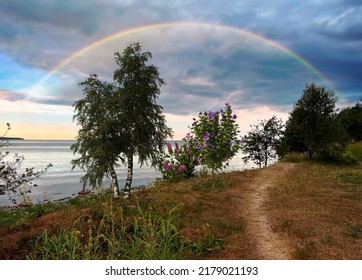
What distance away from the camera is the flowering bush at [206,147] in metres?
17.6

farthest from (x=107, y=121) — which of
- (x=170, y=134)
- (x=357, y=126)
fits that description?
(x=357, y=126)

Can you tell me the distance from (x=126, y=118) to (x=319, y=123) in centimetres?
1627

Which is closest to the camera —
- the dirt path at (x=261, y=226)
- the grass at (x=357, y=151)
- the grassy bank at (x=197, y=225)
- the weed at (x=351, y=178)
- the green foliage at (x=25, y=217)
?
the grassy bank at (x=197, y=225)

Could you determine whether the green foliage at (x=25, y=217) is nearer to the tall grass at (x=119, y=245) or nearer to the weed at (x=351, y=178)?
the tall grass at (x=119, y=245)

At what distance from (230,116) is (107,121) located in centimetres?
750

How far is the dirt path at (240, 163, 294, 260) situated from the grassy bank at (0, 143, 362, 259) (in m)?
0.05

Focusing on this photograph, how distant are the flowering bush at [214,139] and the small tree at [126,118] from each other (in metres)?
3.86

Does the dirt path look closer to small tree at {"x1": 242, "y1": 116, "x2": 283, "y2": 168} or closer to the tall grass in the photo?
the tall grass

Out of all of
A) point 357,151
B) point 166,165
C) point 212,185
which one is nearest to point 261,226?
point 212,185

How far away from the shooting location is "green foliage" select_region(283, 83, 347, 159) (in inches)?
928

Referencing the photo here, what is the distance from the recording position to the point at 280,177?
17.5 m

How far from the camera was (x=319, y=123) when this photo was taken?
24.0m

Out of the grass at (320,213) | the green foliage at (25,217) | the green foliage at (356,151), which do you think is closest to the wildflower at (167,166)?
the grass at (320,213)

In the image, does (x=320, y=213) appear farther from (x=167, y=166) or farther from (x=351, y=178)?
(x=167, y=166)
